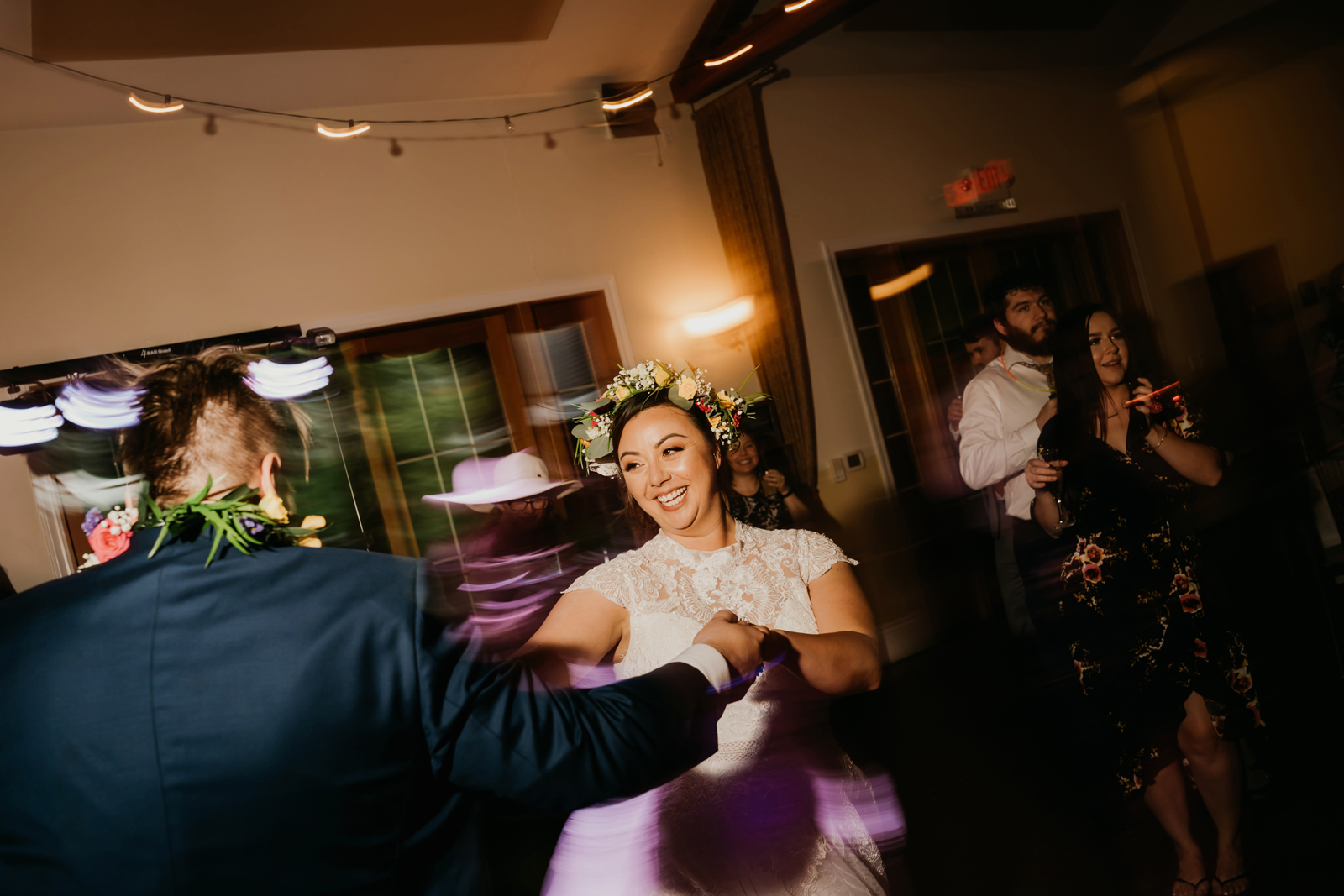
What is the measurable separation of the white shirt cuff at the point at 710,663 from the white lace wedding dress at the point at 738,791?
30 centimetres

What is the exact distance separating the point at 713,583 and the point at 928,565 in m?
2.66

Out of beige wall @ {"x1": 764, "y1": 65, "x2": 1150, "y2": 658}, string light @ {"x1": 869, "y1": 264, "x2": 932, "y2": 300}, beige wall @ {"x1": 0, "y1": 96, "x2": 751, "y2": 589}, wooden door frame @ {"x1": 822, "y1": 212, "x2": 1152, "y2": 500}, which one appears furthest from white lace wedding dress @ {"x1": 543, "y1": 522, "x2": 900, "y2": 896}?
string light @ {"x1": 869, "y1": 264, "x2": 932, "y2": 300}

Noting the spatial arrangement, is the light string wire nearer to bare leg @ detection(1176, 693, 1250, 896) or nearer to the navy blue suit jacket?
the navy blue suit jacket

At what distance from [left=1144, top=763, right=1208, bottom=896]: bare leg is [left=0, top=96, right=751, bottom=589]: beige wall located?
8.27 feet

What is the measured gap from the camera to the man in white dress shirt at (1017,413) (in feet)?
7.98

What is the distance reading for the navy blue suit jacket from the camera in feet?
2.73

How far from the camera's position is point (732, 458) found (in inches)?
125

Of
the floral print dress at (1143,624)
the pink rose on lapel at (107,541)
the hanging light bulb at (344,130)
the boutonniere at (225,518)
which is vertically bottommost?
the floral print dress at (1143,624)

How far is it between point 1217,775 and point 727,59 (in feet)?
11.5

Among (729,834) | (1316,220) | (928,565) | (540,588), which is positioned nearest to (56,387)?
(540,588)

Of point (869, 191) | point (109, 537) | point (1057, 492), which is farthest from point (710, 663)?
point (869, 191)

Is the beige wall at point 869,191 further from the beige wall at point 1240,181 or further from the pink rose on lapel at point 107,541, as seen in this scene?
the pink rose on lapel at point 107,541

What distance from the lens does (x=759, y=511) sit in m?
3.07

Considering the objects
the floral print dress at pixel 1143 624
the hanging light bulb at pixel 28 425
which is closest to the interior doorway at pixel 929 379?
the floral print dress at pixel 1143 624
